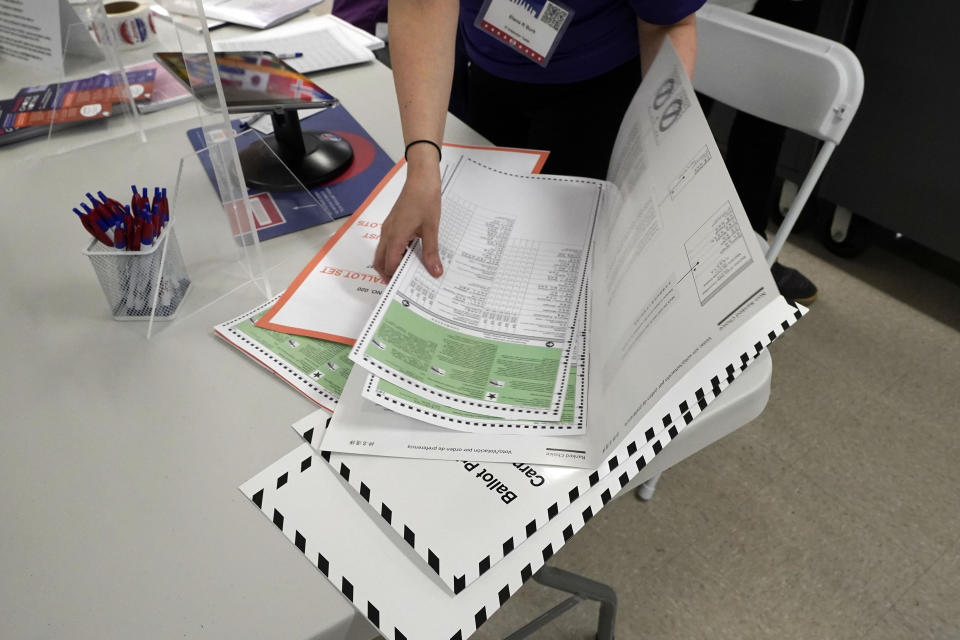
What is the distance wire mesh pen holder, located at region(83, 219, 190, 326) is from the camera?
0.71m

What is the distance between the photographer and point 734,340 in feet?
1.85

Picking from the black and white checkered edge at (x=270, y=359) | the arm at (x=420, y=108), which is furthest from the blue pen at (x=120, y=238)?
the arm at (x=420, y=108)

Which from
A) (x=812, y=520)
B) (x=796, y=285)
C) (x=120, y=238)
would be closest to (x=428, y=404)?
(x=120, y=238)

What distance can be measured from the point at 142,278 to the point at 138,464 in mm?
213

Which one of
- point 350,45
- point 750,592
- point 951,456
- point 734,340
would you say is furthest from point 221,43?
point 951,456

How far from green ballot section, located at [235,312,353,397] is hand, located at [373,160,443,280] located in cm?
10

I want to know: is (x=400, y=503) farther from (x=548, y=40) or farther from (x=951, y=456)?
(x=951, y=456)

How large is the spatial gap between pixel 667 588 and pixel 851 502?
0.46m

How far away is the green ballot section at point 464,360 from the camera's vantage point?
601 millimetres

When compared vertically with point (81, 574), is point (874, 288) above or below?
below

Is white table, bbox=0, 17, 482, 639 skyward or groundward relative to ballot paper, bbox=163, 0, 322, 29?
groundward

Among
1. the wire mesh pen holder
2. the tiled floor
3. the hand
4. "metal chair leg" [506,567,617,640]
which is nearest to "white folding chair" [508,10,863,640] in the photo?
"metal chair leg" [506,567,617,640]

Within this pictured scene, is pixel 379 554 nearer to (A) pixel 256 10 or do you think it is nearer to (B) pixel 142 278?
(B) pixel 142 278

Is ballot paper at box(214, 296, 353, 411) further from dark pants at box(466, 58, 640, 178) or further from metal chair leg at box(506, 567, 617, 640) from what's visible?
dark pants at box(466, 58, 640, 178)
